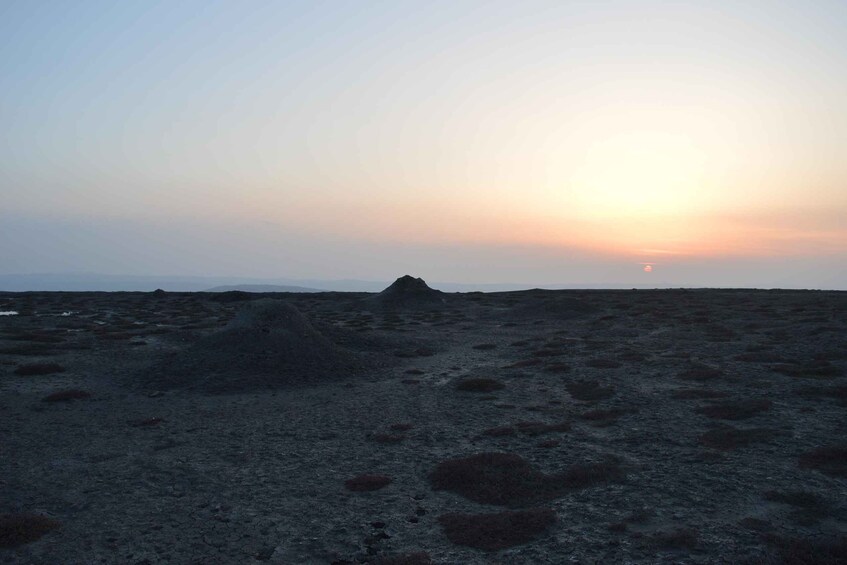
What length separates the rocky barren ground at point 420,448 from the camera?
41.7ft

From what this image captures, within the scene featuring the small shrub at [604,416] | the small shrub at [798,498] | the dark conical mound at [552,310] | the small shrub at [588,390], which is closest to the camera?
the small shrub at [798,498]

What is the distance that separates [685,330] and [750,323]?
19.5 ft

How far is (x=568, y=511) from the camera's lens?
1416cm

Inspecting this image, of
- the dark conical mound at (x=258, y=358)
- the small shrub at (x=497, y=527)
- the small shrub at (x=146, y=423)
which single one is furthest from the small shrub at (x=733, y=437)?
the small shrub at (x=146, y=423)

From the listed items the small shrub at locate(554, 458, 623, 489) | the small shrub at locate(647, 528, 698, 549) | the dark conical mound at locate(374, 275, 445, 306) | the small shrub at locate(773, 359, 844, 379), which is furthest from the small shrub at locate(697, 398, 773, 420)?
the dark conical mound at locate(374, 275, 445, 306)

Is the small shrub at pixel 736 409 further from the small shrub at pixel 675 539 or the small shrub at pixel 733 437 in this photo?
the small shrub at pixel 675 539

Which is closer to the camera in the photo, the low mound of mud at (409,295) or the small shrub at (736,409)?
the small shrub at (736,409)

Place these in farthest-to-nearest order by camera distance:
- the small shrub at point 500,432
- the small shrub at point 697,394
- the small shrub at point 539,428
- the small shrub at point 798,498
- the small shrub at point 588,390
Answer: the small shrub at point 588,390 → the small shrub at point 697,394 → the small shrub at point 539,428 → the small shrub at point 500,432 → the small shrub at point 798,498

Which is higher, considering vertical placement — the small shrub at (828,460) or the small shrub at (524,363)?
the small shrub at (524,363)

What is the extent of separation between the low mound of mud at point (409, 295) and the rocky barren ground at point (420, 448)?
101 ft

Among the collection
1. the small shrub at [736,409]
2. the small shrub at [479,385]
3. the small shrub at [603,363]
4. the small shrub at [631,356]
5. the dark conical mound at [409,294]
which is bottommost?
the small shrub at [479,385]

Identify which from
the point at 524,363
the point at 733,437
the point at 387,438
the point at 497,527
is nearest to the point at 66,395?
the point at 387,438

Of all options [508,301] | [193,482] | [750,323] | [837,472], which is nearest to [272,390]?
[193,482]

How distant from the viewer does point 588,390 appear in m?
27.7
